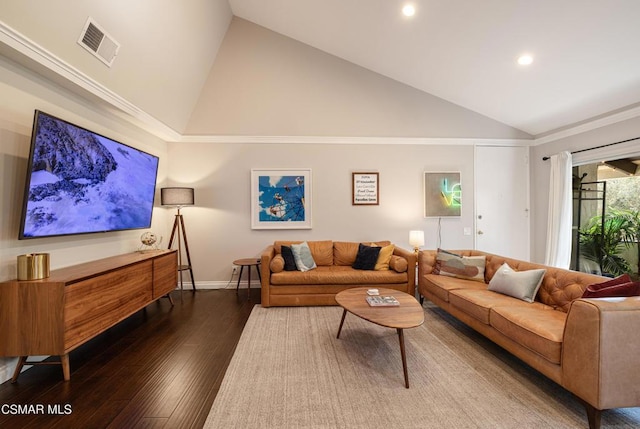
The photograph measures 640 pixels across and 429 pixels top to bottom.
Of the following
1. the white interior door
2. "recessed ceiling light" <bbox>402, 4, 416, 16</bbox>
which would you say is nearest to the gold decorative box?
"recessed ceiling light" <bbox>402, 4, 416, 16</bbox>

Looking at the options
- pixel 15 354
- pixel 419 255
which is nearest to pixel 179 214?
pixel 15 354

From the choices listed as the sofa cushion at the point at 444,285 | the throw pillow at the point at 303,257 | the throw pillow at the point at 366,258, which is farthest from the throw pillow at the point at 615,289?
the throw pillow at the point at 303,257

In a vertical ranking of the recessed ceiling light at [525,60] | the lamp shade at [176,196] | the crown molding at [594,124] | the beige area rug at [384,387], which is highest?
the recessed ceiling light at [525,60]

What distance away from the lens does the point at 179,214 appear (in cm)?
443

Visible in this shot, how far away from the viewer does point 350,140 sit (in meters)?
4.74

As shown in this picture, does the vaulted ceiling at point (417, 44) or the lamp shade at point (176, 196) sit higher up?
the vaulted ceiling at point (417, 44)

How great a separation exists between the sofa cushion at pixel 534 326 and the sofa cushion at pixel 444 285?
0.70 m

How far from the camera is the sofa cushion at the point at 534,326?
1.86m

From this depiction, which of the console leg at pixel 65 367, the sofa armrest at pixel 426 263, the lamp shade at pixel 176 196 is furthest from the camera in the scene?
the lamp shade at pixel 176 196

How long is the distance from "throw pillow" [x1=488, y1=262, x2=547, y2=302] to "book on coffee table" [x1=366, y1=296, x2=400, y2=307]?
1.19 m

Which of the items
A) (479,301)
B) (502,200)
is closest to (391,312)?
(479,301)

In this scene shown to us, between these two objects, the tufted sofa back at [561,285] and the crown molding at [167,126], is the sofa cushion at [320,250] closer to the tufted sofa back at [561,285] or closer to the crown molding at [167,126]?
the crown molding at [167,126]

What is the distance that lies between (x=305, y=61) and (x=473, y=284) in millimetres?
4091

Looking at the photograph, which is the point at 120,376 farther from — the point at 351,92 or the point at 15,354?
the point at 351,92
